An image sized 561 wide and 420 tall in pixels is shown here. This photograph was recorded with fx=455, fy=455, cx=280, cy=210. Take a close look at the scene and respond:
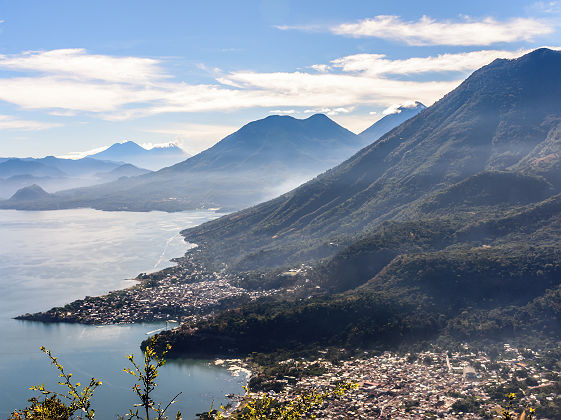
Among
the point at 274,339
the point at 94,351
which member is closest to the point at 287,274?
the point at 274,339

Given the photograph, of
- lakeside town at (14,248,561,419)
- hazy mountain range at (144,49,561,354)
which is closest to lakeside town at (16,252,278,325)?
hazy mountain range at (144,49,561,354)

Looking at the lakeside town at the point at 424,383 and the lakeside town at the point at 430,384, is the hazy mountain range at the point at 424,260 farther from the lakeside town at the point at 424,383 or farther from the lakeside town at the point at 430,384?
the lakeside town at the point at 430,384

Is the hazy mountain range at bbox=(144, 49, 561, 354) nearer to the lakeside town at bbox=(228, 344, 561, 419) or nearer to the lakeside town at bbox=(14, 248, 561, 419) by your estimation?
the lakeside town at bbox=(14, 248, 561, 419)

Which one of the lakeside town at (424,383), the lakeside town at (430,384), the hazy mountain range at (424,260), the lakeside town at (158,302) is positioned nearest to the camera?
the lakeside town at (430,384)

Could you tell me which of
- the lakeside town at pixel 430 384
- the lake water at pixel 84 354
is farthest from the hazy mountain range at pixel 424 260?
the lake water at pixel 84 354

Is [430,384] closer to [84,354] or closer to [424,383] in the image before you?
[424,383]

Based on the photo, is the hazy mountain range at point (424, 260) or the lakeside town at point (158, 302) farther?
the lakeside town at point (158, 302)

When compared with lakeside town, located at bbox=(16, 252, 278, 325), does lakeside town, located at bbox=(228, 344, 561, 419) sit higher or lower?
lower

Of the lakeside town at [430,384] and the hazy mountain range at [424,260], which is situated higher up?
the hazy mountain range at [424,260]

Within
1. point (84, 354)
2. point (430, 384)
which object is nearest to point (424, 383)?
point (430, 384)

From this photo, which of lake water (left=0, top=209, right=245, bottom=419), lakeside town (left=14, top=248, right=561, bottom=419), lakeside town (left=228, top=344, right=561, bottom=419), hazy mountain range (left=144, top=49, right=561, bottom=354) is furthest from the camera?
hazy mountain range (left=144, top=49, right=561, bottom=354)

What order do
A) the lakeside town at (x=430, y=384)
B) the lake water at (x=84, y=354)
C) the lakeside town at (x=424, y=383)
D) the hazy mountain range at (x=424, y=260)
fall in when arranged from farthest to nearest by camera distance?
the hazy mountain range at (x=424, y=260) → the lake water at (x=84, y=354) → the lakeside town at (x=424, y=383) → the lakeside town at (x=430, y=384)
